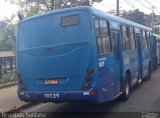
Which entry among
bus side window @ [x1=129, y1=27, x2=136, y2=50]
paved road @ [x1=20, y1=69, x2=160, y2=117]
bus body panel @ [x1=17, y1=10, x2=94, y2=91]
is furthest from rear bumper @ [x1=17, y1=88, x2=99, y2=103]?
bus side window @ [x1=129, y1=27, x2=136, y2=50]

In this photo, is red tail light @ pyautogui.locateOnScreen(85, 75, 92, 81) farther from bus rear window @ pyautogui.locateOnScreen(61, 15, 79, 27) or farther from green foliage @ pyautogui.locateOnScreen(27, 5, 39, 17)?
green foliage @ pyautogui.locateOnScreen(27, 5, 39, 17)

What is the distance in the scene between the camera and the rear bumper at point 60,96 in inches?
347

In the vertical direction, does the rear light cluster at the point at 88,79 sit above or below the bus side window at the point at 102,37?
below

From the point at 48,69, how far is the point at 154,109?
353 cm

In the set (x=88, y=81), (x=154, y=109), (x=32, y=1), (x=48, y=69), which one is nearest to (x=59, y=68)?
(x=48, y=69)

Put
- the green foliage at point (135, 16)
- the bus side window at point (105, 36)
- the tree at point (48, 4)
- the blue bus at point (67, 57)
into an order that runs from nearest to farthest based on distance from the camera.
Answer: the blue bus at point (67, 57), the bus side window at point (105, 36), the tree at point (48, 4), the green foliage at point (135, 16)

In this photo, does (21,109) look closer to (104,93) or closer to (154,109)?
(104,93)

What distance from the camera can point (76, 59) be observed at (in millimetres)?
9094

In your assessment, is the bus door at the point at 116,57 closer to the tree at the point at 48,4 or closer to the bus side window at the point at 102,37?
the bus side window at the point at 102,37

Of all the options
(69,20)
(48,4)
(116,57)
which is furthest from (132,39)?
(48,4)

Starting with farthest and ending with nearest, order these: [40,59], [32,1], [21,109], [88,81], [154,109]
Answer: [32,1] → [21,109] → [154,109] → [40,59] → [88,81]

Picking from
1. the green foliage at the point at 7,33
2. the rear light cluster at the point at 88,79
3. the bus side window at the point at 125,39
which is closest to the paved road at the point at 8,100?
the rear light cluster at the point at 88,79

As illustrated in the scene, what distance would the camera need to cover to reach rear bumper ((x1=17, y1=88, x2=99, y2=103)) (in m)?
8.80

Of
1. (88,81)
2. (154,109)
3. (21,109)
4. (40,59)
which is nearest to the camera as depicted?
(88,81)
